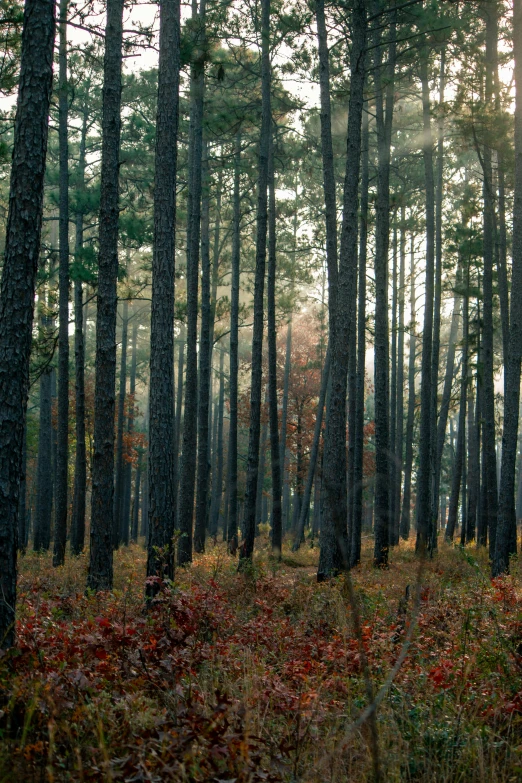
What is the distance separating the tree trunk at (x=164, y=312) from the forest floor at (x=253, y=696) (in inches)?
45.9

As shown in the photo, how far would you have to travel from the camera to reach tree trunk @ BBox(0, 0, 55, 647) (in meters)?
5.36

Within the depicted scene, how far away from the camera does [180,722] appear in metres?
3.93

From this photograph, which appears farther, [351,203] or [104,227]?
[351,203]

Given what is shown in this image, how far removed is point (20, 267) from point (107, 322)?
194 inches

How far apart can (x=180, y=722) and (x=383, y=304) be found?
12143mm

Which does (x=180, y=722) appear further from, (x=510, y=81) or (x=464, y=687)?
(x=510, y=81)

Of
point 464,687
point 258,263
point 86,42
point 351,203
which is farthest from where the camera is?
point 258,263

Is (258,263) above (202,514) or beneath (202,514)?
above

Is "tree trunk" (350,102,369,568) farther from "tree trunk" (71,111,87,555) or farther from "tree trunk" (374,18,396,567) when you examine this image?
"tree trunk" (71,111,87,555)

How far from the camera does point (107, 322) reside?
10.5 metres

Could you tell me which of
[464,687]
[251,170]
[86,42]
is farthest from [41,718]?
[251,170]

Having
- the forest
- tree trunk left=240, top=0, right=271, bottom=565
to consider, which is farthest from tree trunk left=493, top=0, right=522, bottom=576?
tree trunk left=240, top=0, right=271, bottom=565

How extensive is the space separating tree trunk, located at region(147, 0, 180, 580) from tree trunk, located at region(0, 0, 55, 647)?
11.0ft

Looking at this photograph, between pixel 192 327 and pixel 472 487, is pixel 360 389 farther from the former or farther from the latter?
pixel 472 487
